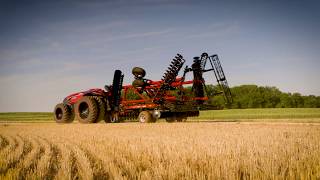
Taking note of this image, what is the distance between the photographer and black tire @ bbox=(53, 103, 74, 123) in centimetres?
2073

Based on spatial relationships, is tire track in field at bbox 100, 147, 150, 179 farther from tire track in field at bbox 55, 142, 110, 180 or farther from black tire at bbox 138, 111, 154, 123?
black tire at bbox 138, 111, 154, 123

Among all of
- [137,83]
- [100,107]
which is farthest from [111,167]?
[100,107]

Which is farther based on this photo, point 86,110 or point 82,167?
point 86,110

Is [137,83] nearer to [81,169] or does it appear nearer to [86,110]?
[86,110]

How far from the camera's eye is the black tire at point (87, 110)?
62.2ft

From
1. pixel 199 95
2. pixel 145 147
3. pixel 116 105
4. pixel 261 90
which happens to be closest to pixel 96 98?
pixel 116 105

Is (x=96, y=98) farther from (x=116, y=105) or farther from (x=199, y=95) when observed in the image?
(x=199, y=95)

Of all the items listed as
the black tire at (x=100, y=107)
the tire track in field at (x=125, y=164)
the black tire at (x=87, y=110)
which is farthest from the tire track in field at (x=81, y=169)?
the black tire at (x=100, y=107)

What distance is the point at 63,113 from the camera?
20.7 m

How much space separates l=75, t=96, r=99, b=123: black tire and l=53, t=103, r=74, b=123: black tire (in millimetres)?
1357

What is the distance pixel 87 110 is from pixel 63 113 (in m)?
1.83

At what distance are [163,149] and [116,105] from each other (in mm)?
12786

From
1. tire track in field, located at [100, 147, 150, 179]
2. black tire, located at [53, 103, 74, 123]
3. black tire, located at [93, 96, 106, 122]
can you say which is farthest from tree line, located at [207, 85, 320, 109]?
tire track in field, located at [100, 147, 150, 179]

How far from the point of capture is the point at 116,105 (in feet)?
63.9
